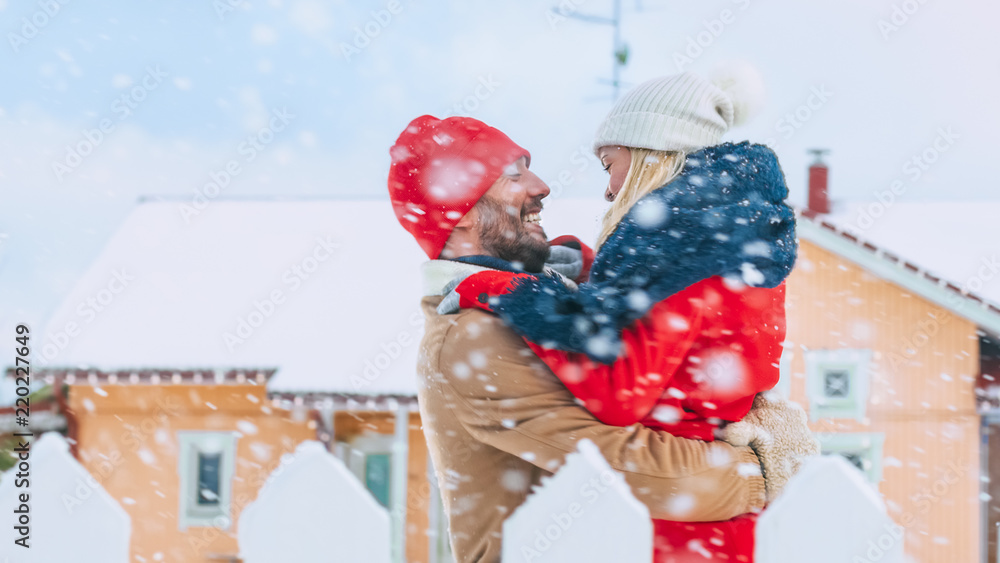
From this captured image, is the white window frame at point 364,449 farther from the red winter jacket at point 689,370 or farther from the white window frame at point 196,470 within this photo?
the red winter jacket at point 689,370

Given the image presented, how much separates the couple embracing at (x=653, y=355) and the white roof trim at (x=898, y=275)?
8.44m

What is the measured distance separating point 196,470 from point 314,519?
8.87 metres

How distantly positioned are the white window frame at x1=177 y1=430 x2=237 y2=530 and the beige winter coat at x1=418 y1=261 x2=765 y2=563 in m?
8.31

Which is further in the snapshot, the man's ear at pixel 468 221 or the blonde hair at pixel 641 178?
the man's ear at pixel 468 221

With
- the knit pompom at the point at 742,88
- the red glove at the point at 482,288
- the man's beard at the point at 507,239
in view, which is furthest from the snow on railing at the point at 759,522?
the knit pompom at the point at 742,88

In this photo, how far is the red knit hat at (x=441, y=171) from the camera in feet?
6.69

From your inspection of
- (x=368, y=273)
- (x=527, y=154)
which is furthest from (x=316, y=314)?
(x=527, y=154)

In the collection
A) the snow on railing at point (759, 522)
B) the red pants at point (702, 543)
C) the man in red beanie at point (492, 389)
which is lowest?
the red pants at point (702, 543)

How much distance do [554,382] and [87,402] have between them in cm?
948

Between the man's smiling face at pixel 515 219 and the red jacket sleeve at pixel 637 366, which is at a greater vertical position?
the man's smiling face at pixel 515 219

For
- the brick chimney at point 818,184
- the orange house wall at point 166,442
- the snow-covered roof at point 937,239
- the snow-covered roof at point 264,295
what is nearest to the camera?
the snow-covered roof at point 264,295

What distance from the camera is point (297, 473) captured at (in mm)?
1455

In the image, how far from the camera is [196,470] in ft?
31.0

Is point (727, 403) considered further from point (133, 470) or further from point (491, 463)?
point (133, 470)
